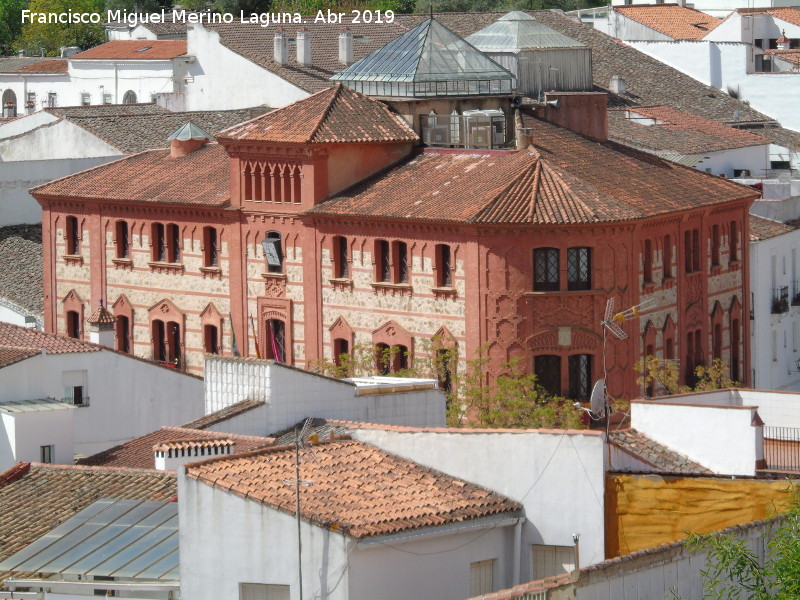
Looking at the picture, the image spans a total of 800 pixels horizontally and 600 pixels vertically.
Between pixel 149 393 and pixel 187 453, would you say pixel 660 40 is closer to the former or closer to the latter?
pixel 149 393

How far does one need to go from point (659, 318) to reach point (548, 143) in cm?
670

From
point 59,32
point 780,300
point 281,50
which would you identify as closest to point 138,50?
point 281,50

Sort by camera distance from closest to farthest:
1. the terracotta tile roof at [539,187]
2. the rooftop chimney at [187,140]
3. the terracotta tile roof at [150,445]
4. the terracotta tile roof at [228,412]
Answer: the terracotta tile roof at [150,445] → the terracotta tile roof at [228,412] → the terracotta tile roof at [539,187] → the rooftop chimney at [187,140]

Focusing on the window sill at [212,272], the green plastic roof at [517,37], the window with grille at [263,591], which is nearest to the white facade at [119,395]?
the window with grille at [263,591]

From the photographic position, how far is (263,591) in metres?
31.4

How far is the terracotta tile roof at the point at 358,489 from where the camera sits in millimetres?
31750

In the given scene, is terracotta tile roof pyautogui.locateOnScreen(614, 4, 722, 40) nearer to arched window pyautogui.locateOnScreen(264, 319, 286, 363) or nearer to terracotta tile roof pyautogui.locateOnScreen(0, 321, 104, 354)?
arched window pyautogui.locateOnScreen(264, 319, 286, 363)

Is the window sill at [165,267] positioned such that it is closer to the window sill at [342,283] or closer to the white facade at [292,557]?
the window sill at [342,283]

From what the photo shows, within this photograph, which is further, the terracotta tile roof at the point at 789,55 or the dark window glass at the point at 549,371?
the terracotta tile roof at the point at 789,55

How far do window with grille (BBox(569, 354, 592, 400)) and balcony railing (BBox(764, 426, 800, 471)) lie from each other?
895 inches

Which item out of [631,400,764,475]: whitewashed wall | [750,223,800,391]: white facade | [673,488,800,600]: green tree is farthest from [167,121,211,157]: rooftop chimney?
[673,488,800,600]: green tree

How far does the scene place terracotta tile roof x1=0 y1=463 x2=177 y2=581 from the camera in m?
36.5

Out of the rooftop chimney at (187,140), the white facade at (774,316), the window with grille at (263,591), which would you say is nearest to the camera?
the window with grille at (263,591)

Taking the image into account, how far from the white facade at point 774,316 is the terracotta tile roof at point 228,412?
35059 millimetres
